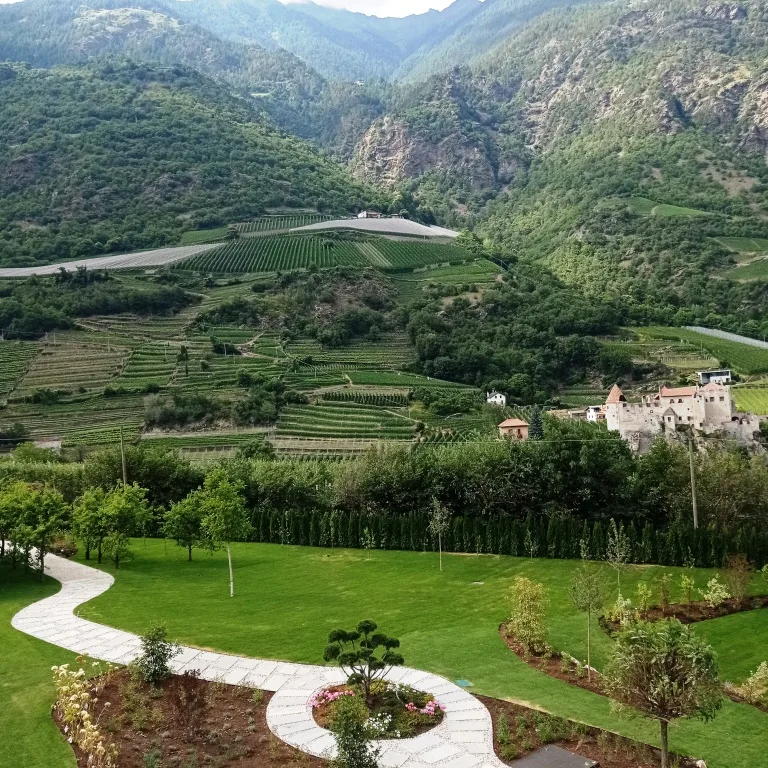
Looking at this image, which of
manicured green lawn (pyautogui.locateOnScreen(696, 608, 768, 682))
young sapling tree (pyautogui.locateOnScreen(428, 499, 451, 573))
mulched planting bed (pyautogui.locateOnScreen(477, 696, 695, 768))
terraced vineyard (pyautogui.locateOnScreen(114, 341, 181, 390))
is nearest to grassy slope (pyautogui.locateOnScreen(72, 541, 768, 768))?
manicured green lawn (pyautogui.locateOnScreen(696, 608, 768, 682))

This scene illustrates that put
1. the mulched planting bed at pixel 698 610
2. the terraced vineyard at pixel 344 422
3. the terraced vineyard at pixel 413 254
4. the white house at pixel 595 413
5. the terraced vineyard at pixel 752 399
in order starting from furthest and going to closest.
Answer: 1. the terraced vineyard at pixel 413 254
2. the terraced vineyard at pixel 752 399
3. the white house at pixel 595 413
4. the terraced vineyard at pixel 344 422
5. the mulched planting bed at pixel 698 610

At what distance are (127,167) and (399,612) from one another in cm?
13142

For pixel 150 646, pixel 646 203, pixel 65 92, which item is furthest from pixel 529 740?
pixel 65 92

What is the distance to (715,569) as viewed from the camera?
2923cm

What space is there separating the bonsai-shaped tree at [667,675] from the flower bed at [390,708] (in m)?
4.06

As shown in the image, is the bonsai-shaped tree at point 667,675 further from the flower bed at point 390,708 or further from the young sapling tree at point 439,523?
the young sapling tree at point 439,523

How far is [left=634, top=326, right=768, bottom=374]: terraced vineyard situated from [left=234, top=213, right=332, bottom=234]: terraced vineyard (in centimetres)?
5839

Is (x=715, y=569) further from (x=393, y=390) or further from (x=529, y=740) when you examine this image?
(x=393, y=390)

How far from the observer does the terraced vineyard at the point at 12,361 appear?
71250 millimetres

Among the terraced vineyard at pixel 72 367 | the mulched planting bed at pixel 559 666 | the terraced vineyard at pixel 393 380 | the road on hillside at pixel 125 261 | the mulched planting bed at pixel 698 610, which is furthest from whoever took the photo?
the road on hillside at pixel 125 261

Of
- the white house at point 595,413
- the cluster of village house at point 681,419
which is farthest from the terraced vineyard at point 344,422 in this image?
the white house at point 595,413

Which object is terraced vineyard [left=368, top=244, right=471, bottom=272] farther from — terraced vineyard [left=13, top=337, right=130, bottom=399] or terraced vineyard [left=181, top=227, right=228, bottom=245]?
terraced vineyard [left=13, top=337, right=130, bottom=399]

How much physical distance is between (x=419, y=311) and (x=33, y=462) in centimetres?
5429

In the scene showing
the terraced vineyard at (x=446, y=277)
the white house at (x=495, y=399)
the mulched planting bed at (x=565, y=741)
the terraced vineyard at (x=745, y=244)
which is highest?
the terraced vineyard at (x=745, y=244)
